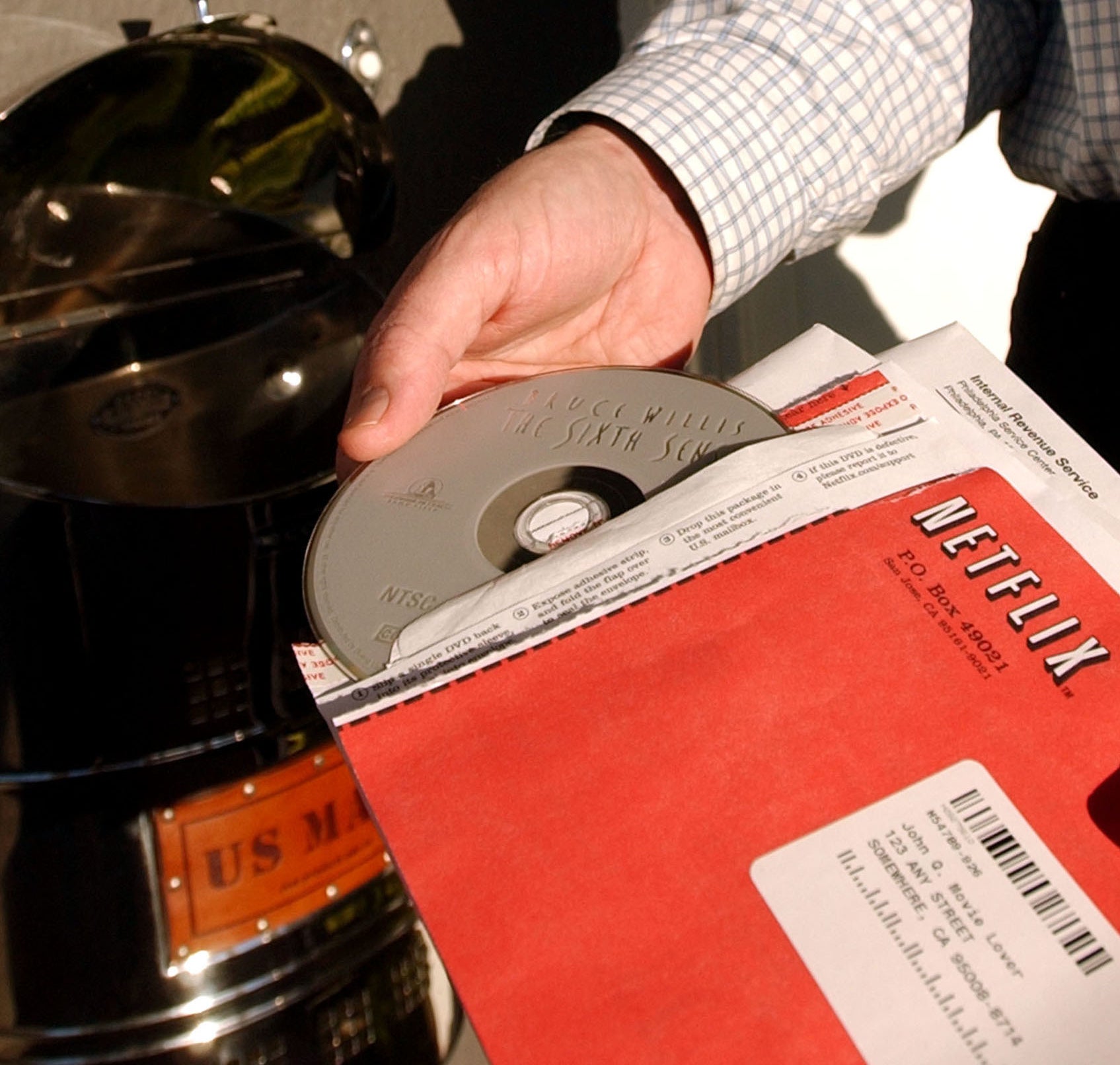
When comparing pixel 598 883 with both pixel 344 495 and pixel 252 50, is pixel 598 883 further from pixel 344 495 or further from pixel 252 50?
pixel 252 50

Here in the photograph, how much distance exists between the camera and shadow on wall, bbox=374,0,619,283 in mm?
900

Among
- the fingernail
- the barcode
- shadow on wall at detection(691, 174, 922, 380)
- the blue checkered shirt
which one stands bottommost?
shadow on wall at detection(691, 174, 922, 380)

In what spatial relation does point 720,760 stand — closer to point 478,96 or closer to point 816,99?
point 816,99

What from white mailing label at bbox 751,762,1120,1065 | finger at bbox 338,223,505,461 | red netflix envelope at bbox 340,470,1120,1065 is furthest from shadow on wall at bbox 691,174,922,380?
white mailing label at bbox 751,762,1120,1065

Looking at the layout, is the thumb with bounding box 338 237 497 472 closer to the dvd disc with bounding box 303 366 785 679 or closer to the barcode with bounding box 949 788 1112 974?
the dvd disc with bounding box 303 366 785 679

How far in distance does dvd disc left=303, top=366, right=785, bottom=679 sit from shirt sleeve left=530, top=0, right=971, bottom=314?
0.18m

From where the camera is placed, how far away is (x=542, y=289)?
60 centimetres

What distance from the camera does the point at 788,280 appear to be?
1.10 meters

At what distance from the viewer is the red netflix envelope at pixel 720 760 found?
307mm

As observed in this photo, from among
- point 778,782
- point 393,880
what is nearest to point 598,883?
point 778,782

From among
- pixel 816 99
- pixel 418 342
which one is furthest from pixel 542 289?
pixel 816 99

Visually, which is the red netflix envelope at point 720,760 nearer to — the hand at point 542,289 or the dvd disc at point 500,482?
the dvd disc at point 500,482

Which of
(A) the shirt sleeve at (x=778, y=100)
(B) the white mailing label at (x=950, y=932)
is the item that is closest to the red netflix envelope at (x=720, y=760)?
(B) the white mailing label at (x=950, y=932)

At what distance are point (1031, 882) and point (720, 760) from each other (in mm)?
102
